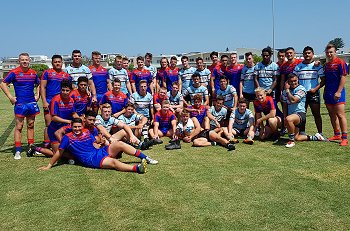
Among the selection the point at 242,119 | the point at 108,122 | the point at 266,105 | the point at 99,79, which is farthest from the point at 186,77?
the point at 108,122

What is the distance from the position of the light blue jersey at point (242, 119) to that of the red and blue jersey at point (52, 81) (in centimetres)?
371

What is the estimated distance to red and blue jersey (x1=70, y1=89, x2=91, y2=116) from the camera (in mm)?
6395

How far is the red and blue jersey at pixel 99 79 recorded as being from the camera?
769 cm

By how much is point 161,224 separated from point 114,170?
2130mm

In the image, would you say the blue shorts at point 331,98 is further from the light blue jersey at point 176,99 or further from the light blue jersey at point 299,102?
the light blue jersey at point 176,99

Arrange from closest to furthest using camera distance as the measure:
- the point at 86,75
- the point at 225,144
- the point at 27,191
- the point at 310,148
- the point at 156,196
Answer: the point at 156,196, the point at 27,191, the point at 310,148, the point at 225,144, the point at 86,75

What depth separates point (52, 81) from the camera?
6359 mm

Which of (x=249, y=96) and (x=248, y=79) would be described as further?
(x=249, y=96)

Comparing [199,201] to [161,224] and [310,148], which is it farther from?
[310,148]

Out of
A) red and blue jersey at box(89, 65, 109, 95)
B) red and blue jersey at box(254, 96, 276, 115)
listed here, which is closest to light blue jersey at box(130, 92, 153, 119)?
red and blue jersey at box(89, 65, 109, 95)

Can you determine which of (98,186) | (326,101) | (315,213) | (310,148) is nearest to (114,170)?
(98,186)

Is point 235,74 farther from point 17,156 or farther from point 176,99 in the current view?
point 17,156

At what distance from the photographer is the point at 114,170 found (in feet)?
17.0

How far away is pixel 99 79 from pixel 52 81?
4.94 ft
